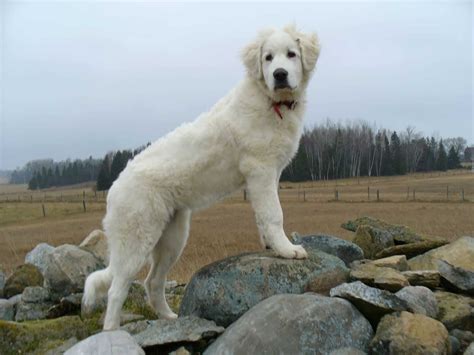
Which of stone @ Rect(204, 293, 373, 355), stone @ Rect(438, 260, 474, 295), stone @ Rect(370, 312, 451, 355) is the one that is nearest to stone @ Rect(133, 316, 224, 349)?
stone @ Rect(204, 293, 373, 355)

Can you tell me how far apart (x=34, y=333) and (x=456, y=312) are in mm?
4456

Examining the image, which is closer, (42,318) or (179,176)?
(179,176)

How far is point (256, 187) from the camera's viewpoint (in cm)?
520

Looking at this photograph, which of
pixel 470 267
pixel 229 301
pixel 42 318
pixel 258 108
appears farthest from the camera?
pixel 42 318

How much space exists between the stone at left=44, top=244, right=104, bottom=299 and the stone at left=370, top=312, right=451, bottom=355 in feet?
14.6

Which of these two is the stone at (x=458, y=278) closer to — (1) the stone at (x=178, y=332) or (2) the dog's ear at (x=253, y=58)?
(1) the stone at (x=178, y=332)

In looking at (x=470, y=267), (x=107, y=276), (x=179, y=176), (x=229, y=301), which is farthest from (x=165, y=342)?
(x=470, y=267)

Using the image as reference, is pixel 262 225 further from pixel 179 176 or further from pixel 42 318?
pixel 42 318

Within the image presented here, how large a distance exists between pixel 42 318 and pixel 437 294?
4975 millimetres

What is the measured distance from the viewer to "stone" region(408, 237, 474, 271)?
5990 mm

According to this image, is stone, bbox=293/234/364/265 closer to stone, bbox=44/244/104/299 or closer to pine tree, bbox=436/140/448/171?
stone, bbox=44/244/104/299

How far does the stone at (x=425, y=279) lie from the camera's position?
5.42 meters

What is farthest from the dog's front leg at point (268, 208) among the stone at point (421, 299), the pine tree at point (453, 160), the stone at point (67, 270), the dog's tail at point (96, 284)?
the pine tree at point (453, 160)

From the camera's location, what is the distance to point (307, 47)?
17.9 ft
